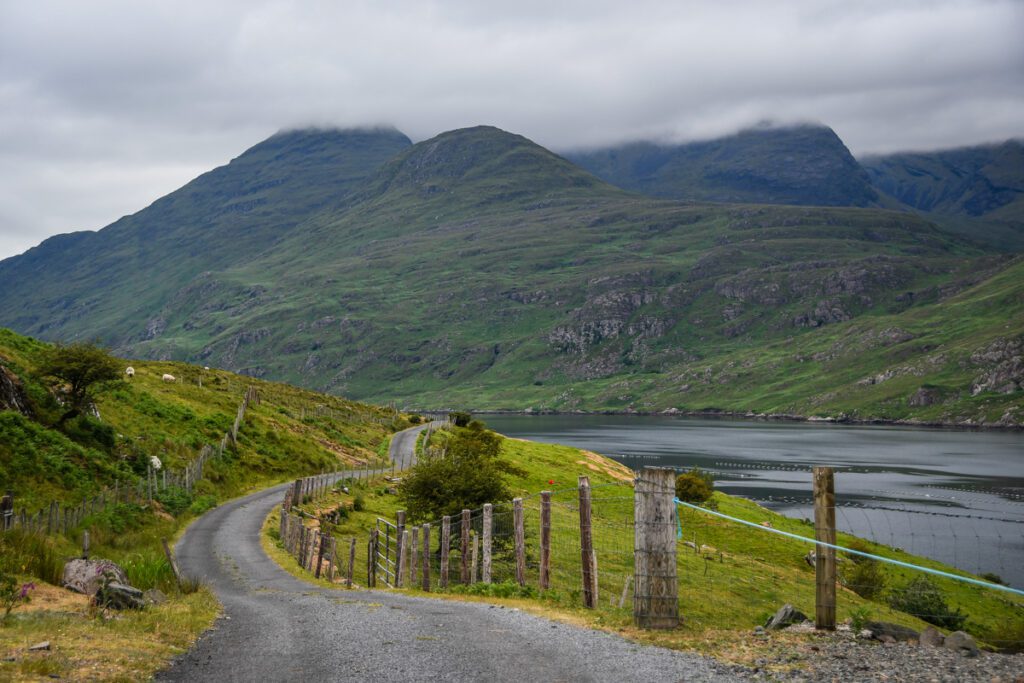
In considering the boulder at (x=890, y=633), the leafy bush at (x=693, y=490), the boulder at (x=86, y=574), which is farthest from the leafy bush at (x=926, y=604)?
the boulder at (x=86, y=574)

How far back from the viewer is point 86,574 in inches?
854

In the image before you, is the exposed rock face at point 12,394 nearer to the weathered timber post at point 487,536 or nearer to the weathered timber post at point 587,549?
the weathered timber post at point 487,536

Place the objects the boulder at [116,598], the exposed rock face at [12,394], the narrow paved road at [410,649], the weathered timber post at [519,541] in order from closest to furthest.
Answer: the narrow paved road at [410,649] → the boulder at [116,598] → the weathered timber post at [519,541] → the exposed rock face at [12,394]

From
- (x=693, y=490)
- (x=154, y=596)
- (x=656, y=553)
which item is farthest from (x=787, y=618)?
(x=693, y=490)

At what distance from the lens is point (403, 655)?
13.8 meters

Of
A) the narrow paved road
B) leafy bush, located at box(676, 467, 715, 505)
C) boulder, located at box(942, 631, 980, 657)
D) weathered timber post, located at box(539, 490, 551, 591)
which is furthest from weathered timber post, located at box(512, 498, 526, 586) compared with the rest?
leafy bush, located at box(676, 467, 715, 505)

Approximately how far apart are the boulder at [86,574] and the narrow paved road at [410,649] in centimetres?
287

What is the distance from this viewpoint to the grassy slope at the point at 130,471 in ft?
45.4

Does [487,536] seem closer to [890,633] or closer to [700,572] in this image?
[890,633]

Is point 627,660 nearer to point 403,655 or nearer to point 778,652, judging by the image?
point 778,652

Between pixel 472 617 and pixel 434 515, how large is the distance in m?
22.6

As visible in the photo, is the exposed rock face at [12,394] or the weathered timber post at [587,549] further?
the exposed rock face at [12,394]

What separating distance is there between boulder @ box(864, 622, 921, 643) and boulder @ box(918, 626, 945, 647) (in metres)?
0.49

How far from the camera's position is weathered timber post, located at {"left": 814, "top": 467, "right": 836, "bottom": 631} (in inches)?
564
